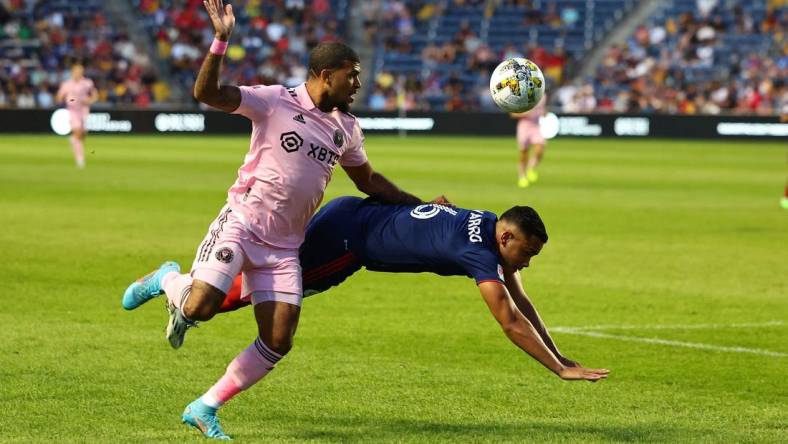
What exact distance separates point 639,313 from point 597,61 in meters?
42.3

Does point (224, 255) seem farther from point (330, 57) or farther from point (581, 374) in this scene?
point (581, 374)

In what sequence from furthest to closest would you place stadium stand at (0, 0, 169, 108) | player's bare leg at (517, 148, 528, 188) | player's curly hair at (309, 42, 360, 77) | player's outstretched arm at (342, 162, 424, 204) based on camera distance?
1. stadium stand at (0, 0, 169, 108)
2. player's bare leg at (517, 148, 528, 188)
3. player's outstretched arm at (342, 162, 424, 204)
4. player's curly hair at (309, 42, 360, 77)

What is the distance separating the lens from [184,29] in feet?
176

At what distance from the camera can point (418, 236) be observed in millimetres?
7660

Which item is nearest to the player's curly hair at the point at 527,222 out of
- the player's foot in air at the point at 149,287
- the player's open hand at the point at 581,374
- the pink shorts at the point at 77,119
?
the player's open hand at the point at 581,374

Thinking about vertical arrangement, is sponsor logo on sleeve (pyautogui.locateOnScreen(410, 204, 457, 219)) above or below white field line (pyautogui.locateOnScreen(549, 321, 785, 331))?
above

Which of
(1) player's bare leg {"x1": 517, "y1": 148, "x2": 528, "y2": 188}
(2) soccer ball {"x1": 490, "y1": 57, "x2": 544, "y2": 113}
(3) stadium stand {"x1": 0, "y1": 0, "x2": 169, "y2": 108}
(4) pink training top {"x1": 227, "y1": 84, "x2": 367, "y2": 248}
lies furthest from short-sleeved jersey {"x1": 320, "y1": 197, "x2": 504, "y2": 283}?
(3) stadium stand {"x1": 0, "y1": 0, "x2": 169, "y2": 108}

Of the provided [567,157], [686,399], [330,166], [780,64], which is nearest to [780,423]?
[686,399]

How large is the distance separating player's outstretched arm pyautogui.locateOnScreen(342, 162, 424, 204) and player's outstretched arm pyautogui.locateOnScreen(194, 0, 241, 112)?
1.08m

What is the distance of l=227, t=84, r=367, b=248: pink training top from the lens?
7543 mm

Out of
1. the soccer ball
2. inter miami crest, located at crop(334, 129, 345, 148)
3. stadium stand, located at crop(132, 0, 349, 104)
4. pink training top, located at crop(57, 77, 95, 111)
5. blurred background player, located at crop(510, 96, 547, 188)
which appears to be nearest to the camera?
inter miami crest, located at crop(334, 129, 345, 148)

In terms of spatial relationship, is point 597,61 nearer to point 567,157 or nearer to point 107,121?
point 567,157

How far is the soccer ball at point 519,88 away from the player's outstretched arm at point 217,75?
414cm

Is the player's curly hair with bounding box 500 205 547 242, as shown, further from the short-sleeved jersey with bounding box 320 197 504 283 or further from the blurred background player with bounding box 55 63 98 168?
the blurred background player with bounding box 55 63 98 168
